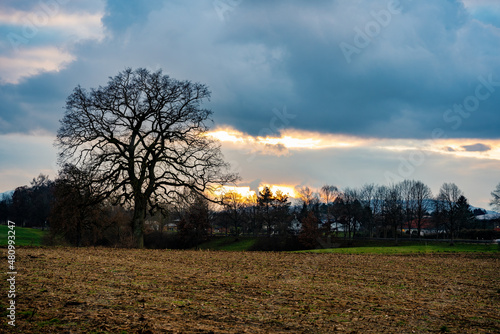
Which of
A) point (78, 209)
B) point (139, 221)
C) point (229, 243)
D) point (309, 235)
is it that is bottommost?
point (229, 243)

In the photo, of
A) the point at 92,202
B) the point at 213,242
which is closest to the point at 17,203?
the point at 213,242

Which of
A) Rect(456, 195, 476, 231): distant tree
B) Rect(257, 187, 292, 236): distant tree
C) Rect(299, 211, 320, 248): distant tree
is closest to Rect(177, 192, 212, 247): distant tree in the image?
Rect(257, 187, 292, 236): distant tree

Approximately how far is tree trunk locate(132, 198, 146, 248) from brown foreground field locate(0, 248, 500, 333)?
1283 cm

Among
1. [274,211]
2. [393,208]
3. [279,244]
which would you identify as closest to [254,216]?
[274,211]

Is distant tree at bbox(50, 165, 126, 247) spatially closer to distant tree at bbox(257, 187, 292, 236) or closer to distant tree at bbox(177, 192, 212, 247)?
distant tree at bbox(177, 192, 212, 247)

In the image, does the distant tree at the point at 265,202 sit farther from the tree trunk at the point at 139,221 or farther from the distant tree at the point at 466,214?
the tree trunk at the point at 139,221

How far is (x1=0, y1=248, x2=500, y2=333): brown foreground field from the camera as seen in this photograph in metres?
8.13

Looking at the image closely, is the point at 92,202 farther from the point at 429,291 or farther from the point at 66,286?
the point at 429,291

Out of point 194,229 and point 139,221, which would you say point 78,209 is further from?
point 194,229

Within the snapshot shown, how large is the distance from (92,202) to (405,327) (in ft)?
83.4

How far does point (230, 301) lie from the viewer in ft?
34.9

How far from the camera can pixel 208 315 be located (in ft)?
29.4

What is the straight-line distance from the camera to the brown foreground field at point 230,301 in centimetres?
813

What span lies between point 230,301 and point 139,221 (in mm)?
22093
